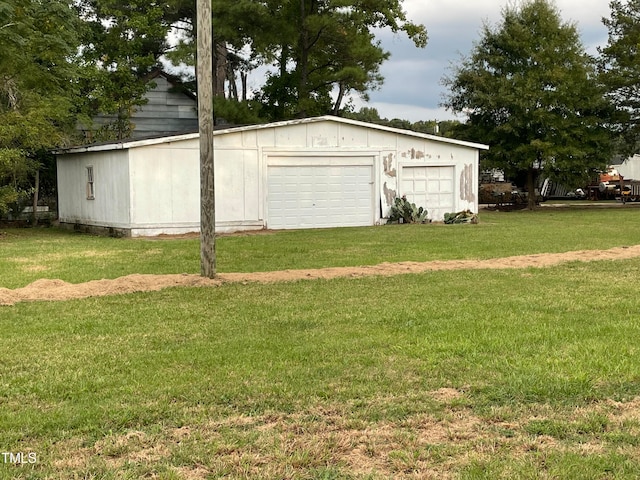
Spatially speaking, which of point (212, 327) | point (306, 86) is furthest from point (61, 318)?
point (306, 86)

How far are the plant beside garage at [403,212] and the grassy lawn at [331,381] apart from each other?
12083mm

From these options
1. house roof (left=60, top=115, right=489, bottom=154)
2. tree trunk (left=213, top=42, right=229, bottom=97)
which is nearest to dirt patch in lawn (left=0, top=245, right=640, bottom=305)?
house roof (left=60, top=115, right=489, bottom=154)

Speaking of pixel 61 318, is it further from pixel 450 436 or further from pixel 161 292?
pixel 450 436

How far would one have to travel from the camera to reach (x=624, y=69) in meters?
29.8

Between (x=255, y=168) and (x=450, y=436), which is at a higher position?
(x=255, y=168)

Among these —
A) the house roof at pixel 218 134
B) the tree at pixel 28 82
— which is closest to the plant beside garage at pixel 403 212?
the house roof at pixel 218 134

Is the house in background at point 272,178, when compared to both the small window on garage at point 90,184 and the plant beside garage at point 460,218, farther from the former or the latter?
the plant beside garage at point 460,218

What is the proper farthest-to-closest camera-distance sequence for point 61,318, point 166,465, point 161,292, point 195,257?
point 195,257 → point 161,292 → point 61,318 → point 166,465

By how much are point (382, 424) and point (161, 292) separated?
5264 millimetres

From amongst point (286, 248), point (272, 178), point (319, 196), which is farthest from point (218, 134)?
point (286, 248)

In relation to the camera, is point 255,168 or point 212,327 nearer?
point 212,327

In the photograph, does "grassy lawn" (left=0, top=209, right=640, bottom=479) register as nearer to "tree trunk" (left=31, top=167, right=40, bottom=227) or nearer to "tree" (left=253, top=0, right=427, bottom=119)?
"tree trunk" (left=31, top=167, right=40, bottom=227)

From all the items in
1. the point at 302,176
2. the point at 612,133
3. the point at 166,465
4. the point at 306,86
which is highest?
the point at 306,86

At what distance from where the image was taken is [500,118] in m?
30.7
